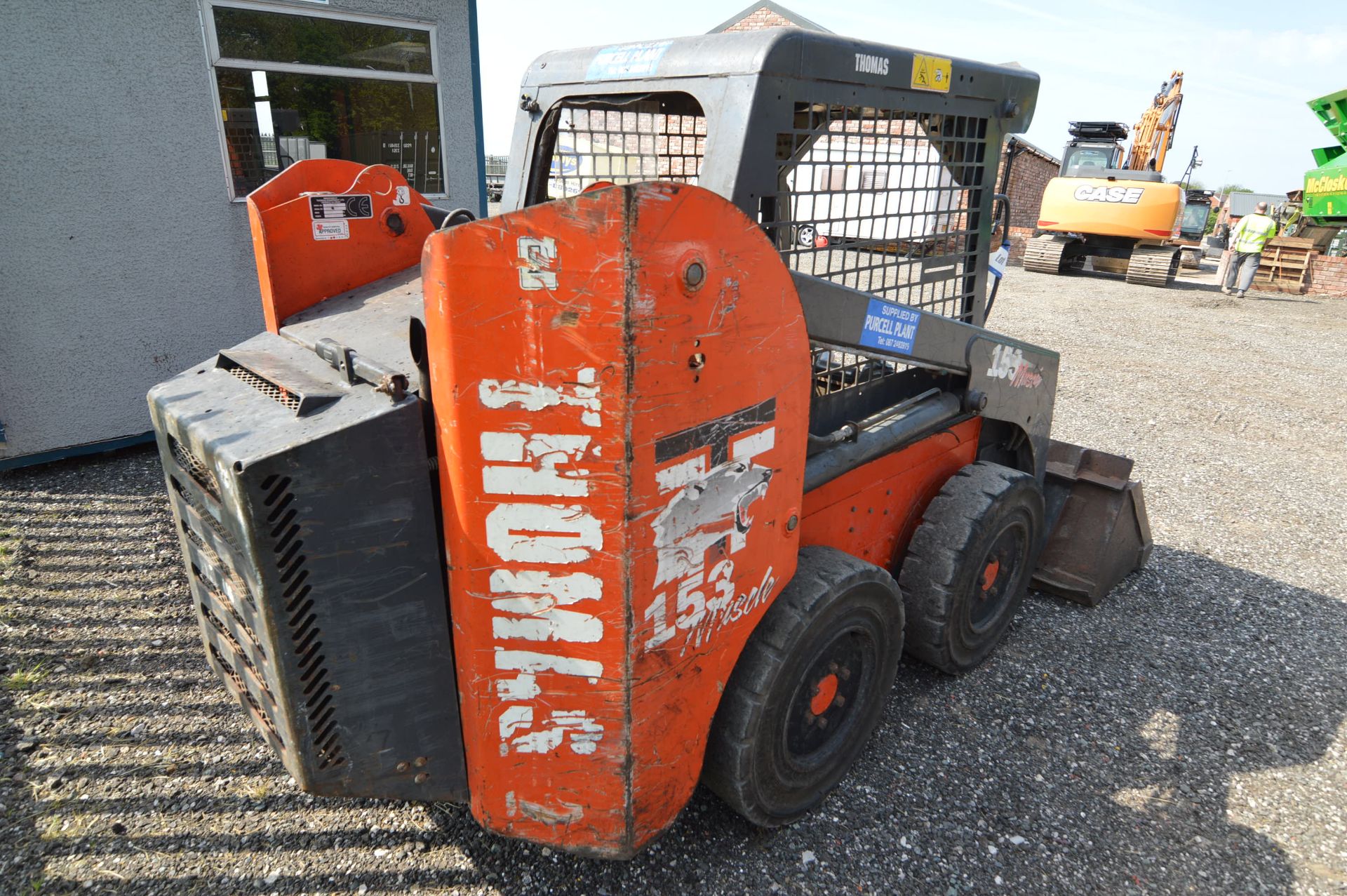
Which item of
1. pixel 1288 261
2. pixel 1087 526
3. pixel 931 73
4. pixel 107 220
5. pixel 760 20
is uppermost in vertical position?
pixel 760 20

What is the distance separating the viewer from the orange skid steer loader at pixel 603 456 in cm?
163

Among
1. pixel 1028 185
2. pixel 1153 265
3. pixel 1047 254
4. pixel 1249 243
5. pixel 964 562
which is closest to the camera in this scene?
pixel 964 562

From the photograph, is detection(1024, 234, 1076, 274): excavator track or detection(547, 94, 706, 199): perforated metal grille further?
detection(1024, 234, 1076, 274): excavator track

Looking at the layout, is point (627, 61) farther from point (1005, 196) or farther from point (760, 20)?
point (760, 20)

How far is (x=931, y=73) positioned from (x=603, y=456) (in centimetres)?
190

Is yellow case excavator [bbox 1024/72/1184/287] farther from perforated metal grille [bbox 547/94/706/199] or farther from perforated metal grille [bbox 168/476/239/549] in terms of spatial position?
perforated metal grille [bbox 168/476/239/549]

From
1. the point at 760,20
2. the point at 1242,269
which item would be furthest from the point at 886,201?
the point at 760,20

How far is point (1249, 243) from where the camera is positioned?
14453mm

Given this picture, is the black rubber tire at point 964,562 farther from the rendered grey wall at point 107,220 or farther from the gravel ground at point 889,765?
the rendered grey wall at point 107,220

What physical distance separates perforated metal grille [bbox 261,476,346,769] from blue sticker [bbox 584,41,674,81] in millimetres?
1658

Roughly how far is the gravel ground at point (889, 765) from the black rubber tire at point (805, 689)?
0.20m

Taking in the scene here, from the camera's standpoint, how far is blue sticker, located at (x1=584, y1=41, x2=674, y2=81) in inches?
94.7

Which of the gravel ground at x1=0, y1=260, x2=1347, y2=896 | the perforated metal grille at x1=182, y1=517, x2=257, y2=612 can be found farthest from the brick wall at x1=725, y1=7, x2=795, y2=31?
the perforated metal grille at x1=182, y1=517, x2=257, y2=612

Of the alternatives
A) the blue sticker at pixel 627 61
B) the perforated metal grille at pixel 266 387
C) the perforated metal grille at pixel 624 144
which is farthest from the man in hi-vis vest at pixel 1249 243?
the perforated metal grille at pixel 266 387
